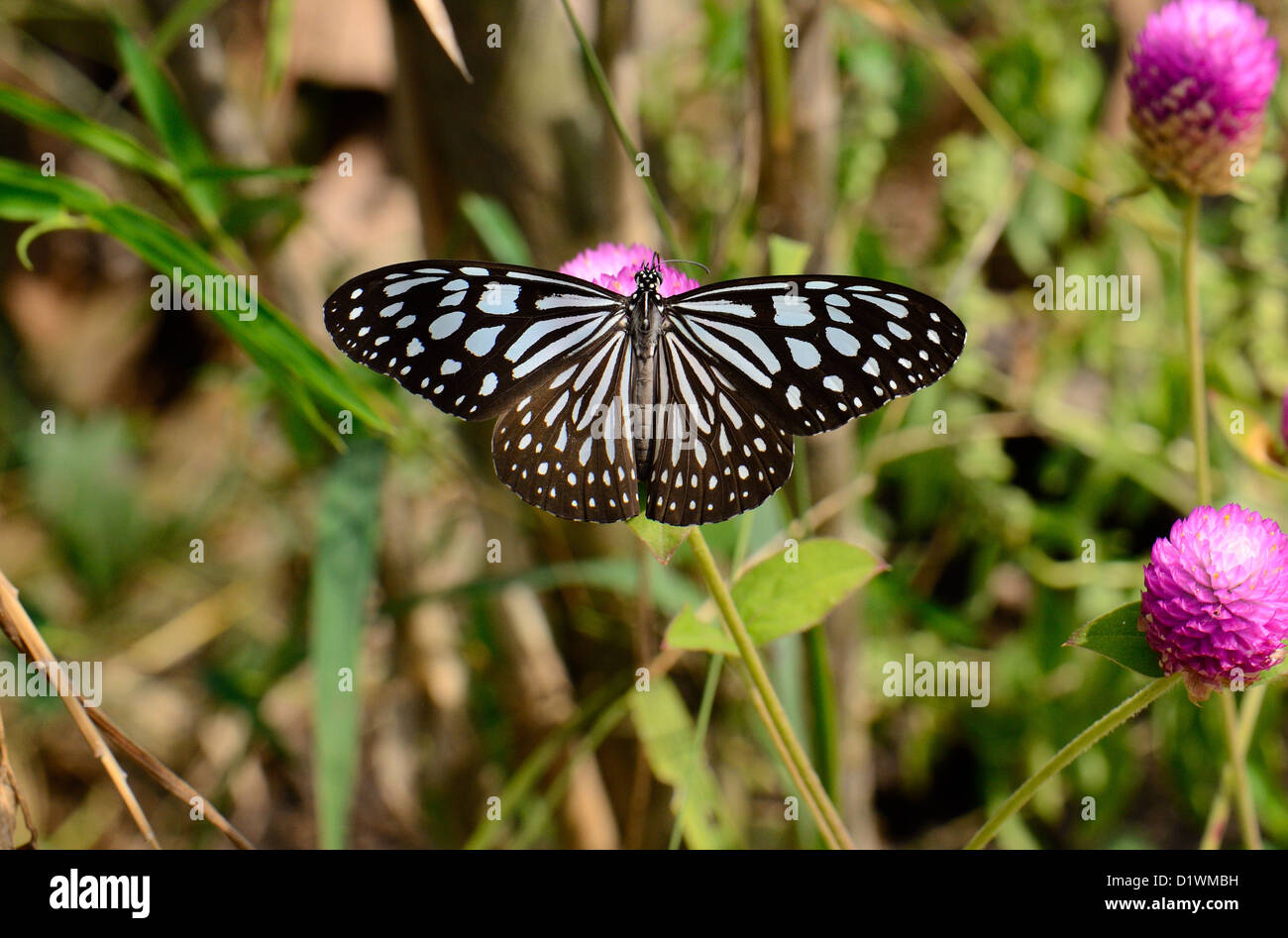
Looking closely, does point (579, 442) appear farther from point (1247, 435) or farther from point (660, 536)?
point (1247, 435)

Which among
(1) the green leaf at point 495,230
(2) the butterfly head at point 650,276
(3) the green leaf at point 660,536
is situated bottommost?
(3) the green leaf at point 660,536

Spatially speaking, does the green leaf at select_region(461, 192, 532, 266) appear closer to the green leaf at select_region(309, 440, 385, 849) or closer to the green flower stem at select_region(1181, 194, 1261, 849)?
the green leaf at select_region(309, 440, 385, 849)

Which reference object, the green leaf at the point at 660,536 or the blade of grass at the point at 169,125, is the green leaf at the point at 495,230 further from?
the green leaf at the point at 660,536

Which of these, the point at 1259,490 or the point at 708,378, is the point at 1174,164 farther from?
the point at 1259,490

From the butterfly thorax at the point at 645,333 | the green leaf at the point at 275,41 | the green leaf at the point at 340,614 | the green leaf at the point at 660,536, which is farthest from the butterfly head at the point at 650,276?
the green leaf at the point at 275,41

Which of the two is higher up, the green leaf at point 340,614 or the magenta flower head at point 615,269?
the magenta flower head at point 615,269
